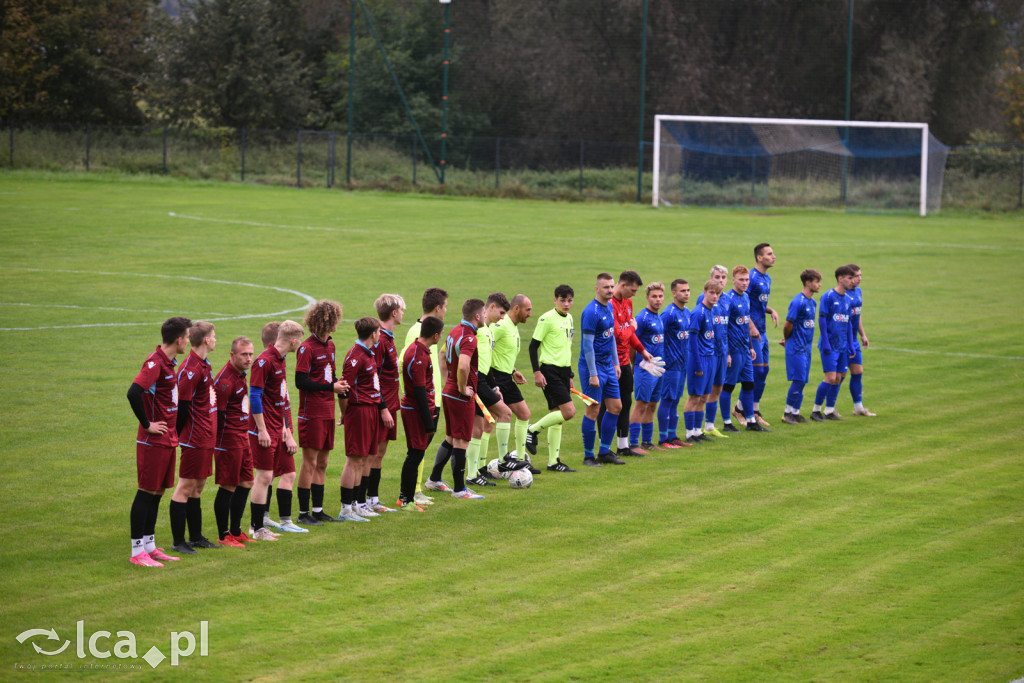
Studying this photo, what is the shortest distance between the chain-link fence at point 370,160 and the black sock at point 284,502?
4115 cm

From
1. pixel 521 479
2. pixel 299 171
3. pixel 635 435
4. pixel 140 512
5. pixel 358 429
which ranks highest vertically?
pixel 299 171

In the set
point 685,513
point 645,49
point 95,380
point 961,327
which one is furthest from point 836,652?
point 645,49

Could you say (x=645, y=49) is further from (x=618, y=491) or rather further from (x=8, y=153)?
(x=618, y=491)

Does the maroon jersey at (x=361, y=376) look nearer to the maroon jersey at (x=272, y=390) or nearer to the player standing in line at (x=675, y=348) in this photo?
the maroon jersey at (x=272, y=390)

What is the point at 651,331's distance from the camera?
1388 centimetres

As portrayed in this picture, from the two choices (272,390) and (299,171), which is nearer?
(272,390)

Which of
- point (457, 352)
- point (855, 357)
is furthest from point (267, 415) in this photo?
point (855, 357)

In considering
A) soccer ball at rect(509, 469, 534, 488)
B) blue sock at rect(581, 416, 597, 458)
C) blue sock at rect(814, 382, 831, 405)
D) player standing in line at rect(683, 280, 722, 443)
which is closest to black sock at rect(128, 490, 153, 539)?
soccer ball at rect(509, 469, 534, 488)

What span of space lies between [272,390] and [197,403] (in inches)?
29.4

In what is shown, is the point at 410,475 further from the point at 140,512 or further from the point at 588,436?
the point at 588,436

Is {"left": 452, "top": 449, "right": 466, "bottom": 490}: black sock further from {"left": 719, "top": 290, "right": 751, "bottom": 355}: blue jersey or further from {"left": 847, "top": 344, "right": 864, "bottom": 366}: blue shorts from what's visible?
{"left": 847, "top": 344, "right": 864, "bottom": 366}: blue shorts

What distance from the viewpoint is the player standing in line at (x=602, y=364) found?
12.9 meters

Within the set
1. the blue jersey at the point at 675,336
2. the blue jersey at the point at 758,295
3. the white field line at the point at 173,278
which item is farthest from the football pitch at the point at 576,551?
the blue jersey at the point at 758,295

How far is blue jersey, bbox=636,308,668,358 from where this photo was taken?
13867 millimetres
